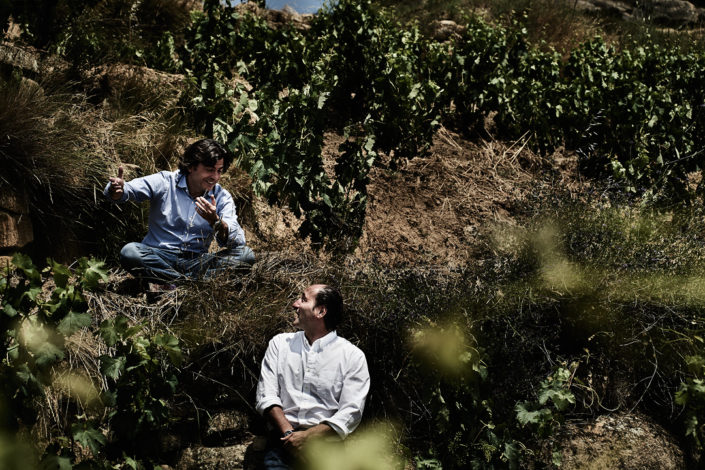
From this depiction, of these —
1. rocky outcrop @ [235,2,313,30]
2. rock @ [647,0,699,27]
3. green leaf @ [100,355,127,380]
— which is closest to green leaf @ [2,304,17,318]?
green leaf @ [100,355,127,380]

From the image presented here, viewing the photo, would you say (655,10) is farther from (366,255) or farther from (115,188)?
(115,188)

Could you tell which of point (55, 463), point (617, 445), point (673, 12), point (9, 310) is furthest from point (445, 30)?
point (55, 463)

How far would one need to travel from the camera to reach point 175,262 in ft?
13.2

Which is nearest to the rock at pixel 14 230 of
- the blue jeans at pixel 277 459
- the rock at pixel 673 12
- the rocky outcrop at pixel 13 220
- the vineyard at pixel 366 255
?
the rocky outcrop at pixel 13 220

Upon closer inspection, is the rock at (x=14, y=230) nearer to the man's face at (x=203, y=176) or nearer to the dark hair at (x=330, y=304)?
the man's face at (x=203, y=176)

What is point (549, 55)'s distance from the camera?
22.4 ft

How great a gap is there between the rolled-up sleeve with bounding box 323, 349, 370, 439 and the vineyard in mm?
175

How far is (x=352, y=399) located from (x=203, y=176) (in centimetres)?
172

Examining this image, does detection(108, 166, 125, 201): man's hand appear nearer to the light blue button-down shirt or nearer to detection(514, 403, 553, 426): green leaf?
the light blue button-down shirt

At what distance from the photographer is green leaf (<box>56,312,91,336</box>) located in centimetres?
284

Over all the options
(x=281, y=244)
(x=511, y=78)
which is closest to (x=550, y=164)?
(x=511, y=78)

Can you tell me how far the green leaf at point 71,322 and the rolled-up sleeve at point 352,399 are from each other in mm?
1202

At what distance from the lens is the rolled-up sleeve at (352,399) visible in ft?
10.1

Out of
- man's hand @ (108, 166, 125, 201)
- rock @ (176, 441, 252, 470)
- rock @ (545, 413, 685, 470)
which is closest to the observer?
rock @ (176, 441, 252, 470)
